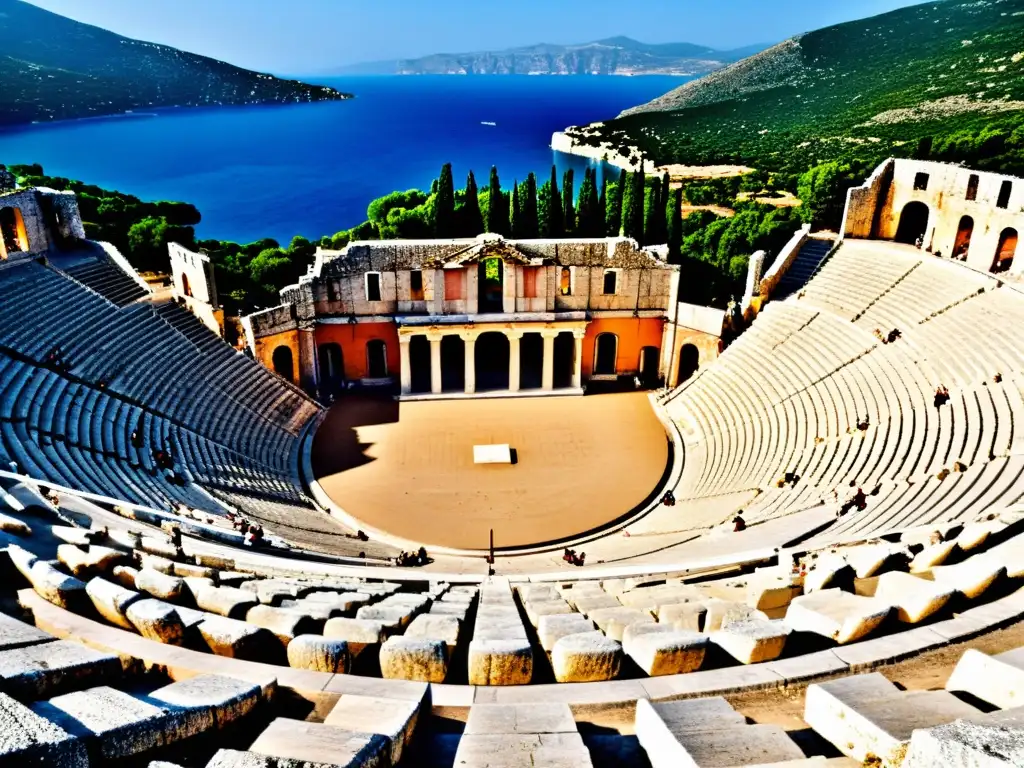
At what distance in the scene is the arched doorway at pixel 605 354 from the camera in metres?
29.9

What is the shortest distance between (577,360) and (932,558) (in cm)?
2127

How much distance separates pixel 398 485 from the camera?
22.5 m

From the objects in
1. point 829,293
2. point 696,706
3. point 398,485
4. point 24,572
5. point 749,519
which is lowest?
point 398,485

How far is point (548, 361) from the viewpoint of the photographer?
29.0 metres

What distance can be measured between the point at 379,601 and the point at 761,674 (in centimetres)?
464

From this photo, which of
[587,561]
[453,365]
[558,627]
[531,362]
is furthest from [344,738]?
[453,365]

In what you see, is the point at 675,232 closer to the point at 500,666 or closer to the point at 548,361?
the point at 548,361

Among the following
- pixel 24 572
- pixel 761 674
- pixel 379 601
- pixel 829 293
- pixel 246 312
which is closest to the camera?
pixel 761 674

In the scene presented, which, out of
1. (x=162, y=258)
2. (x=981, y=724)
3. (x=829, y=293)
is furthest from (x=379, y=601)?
(x=162, y=258)

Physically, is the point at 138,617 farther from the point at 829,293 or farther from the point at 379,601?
the point at 829,293

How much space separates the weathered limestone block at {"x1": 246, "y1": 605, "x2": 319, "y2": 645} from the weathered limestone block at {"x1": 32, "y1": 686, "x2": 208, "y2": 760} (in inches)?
73.0

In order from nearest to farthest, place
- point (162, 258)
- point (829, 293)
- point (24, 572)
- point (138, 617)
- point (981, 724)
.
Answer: point (981, 724), point (138, 617), point (24, 572), point (829, 293), point (162, 258)

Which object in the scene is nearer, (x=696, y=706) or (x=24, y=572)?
(x=696, y=706)

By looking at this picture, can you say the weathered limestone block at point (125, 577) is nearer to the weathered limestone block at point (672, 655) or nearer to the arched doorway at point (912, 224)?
the weathered limestone block at point (672, 655)
